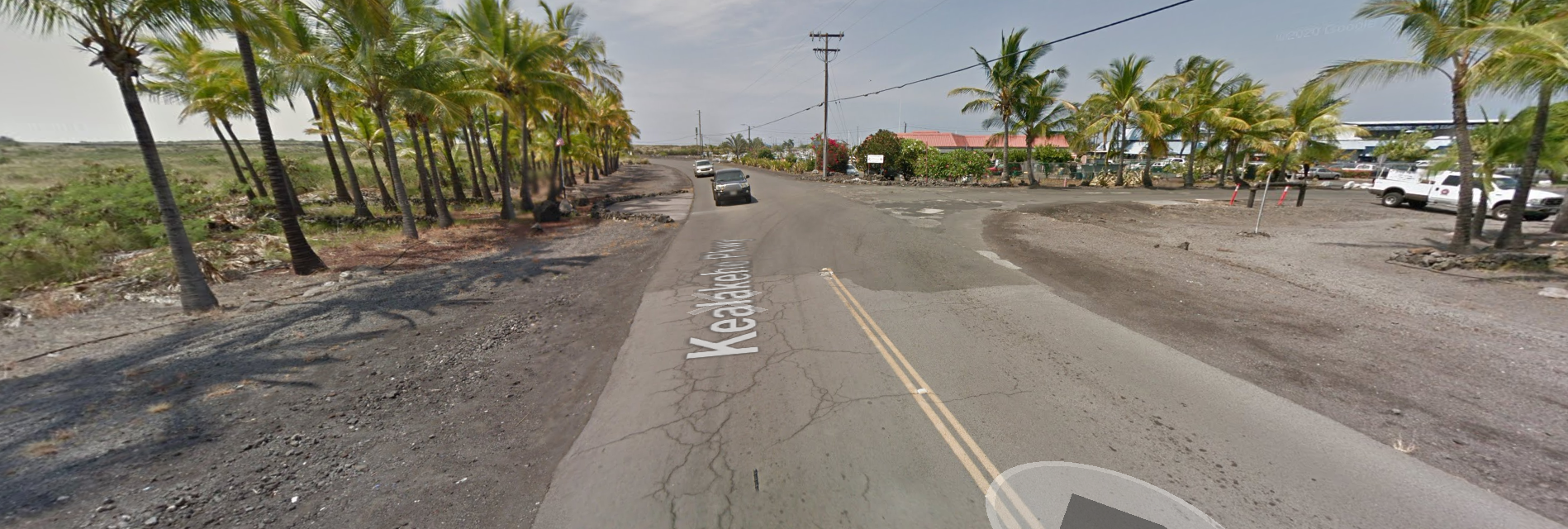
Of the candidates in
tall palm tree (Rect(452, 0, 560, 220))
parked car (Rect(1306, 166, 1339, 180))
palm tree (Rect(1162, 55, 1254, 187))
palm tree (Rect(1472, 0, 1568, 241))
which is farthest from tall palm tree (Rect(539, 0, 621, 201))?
parked car (Rect(1306, 166, 1339, 180))

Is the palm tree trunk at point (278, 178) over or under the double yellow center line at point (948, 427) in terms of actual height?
over

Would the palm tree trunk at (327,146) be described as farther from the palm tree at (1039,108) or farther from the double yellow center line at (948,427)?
the palm tree at (1039,108)

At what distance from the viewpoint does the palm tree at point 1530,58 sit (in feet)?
23.1

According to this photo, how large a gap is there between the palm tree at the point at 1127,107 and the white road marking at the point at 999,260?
2419 centimetres

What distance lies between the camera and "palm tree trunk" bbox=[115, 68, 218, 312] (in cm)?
706

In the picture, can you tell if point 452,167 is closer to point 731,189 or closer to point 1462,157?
point 731,189

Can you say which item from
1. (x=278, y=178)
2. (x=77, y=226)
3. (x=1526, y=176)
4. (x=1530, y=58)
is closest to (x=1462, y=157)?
(x=1526, y=176)

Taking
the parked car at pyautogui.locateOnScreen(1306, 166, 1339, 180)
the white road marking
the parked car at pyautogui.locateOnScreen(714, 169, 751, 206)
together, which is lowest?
the white road marking

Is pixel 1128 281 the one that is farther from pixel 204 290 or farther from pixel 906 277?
pixel 204 290

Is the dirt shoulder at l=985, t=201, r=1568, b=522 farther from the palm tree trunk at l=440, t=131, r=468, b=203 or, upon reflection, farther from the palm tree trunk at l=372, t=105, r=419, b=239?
the palm tree trunk at l=440, t=131, r=468, b=203

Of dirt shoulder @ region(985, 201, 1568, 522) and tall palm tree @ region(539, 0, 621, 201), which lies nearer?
dirt shoulder @ region(985, 201, 1568, 522)

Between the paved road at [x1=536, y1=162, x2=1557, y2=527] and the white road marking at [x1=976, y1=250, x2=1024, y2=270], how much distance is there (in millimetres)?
2140

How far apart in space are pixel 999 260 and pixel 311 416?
1045cm

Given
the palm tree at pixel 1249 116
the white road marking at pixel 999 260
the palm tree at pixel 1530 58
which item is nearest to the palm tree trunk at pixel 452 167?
the white road marking at pixel 999 260
